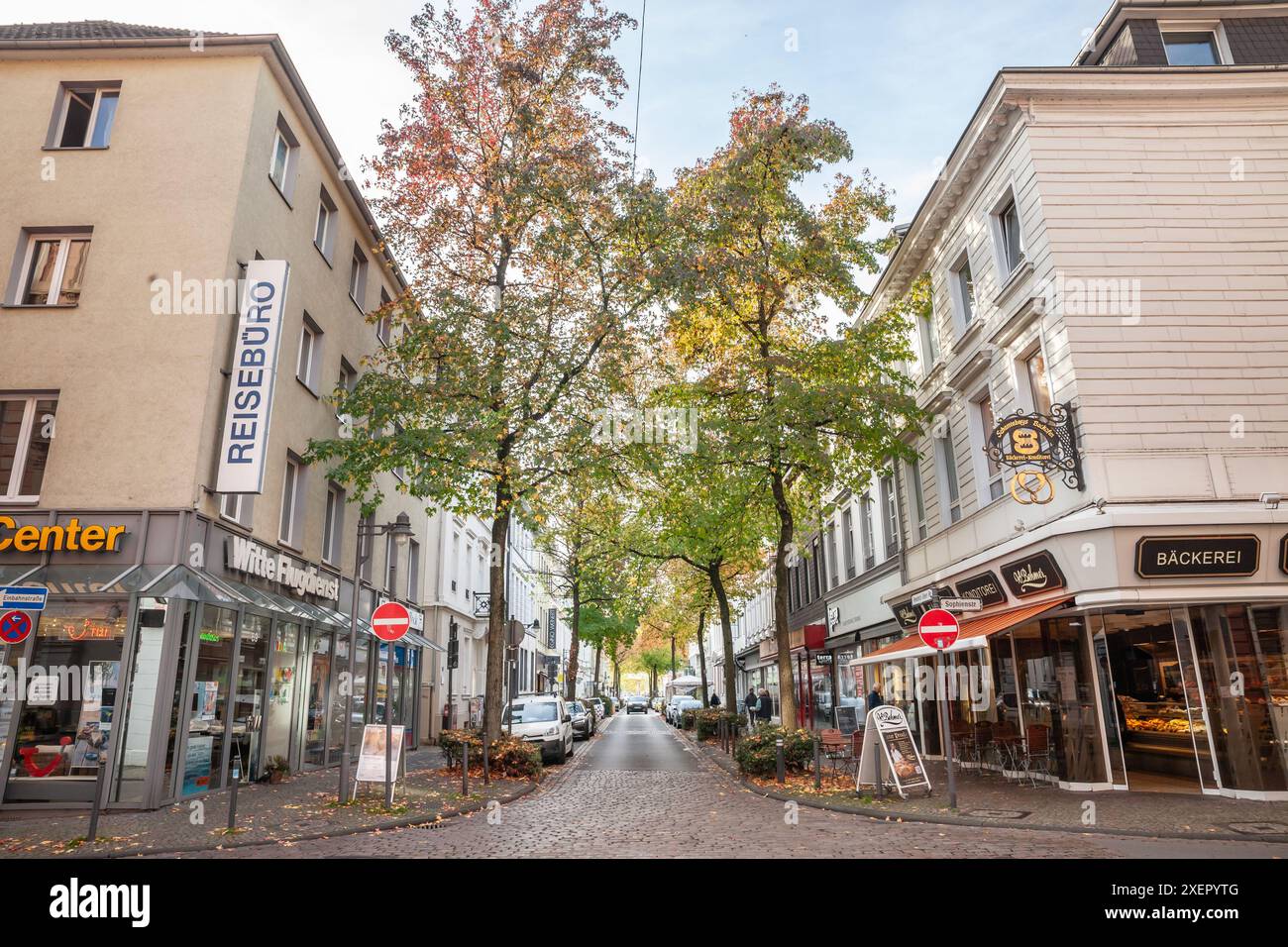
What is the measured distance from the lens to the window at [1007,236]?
1545cm

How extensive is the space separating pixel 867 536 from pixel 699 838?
695 inches

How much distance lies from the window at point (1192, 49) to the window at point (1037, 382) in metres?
6.26

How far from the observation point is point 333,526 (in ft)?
66.9

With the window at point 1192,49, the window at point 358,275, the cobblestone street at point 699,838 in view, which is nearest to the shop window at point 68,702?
the cobblestone street at point 699,838

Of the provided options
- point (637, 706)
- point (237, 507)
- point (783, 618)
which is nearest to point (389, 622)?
point (237, 507)

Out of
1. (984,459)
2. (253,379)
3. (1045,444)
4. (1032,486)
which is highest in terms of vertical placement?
(253,379)

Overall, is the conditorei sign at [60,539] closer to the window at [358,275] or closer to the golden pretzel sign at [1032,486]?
the window at [358,275]

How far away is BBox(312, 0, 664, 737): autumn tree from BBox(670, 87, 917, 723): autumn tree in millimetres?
1458

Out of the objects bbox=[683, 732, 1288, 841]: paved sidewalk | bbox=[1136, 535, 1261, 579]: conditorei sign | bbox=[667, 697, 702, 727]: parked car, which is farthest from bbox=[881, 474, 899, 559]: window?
bbox=[667, 697, 702, 727]: parked car

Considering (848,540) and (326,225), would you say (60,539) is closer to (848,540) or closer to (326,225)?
(326,225)

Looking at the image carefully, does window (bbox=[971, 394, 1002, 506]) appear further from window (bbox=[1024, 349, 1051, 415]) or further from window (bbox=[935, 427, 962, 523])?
window (bbox=[935, 427, 962, 523])

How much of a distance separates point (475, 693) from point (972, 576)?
24.7 m

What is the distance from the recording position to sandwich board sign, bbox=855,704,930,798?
43.5 feet
